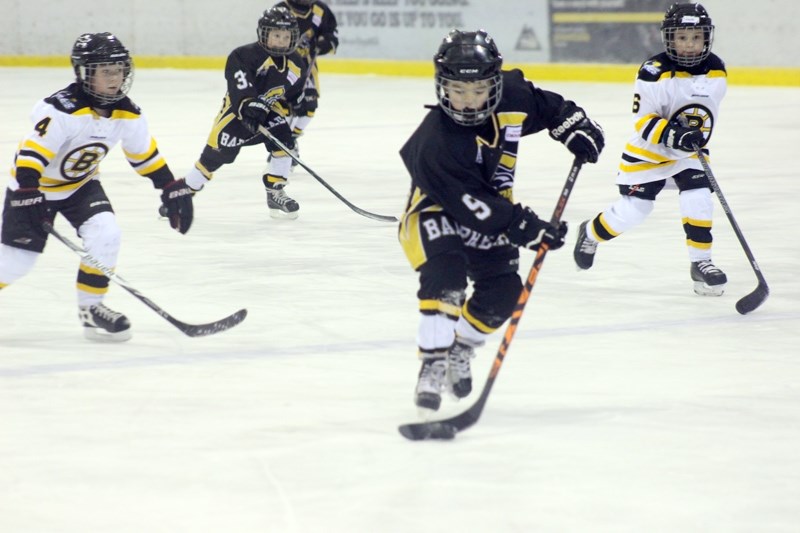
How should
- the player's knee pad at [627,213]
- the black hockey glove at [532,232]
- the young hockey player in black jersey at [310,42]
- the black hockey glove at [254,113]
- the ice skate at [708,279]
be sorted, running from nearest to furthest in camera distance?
the black hockey glove at [532,232]
the ice skate at [708,279]
the player's knee pad at [627,213]
the black hockey glove at [254,113]
the young hockey player in black jersey at [310,42]

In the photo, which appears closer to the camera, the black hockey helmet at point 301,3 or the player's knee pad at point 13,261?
the player's knee pad at point 13,261

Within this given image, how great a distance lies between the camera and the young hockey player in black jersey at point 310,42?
7.18m

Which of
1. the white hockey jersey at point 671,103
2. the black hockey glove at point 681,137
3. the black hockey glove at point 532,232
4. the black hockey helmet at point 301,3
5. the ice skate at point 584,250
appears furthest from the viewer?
the black hockey helmet at point 301,3

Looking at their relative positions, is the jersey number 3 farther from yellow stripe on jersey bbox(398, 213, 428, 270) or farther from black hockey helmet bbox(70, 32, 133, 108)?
black hockey helmet bbox(70, 32, 133, 108)

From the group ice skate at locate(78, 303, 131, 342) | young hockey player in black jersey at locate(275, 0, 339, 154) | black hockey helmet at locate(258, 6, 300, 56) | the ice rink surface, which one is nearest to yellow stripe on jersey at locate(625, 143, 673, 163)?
the ice rink surface

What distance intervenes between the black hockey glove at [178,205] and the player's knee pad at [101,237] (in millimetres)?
173

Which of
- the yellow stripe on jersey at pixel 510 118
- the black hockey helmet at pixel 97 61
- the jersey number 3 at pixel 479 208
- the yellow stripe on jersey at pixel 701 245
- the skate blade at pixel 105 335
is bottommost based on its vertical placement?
the skate blade at pixel 105 335

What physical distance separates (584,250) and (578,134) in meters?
1.64

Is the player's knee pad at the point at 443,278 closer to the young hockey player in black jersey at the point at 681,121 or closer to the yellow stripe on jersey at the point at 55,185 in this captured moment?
the yellow stripe on jersey at the point at 55,185

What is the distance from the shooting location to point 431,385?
9.66 ft

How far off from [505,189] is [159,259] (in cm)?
238

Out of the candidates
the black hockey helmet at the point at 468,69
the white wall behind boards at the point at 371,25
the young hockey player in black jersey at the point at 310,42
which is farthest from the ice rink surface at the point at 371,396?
the white wall behind boards at the point at 371,25

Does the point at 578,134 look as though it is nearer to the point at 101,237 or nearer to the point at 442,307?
the point at 442,307

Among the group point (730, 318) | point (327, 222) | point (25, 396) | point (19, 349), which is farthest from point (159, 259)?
point (730, 318)
